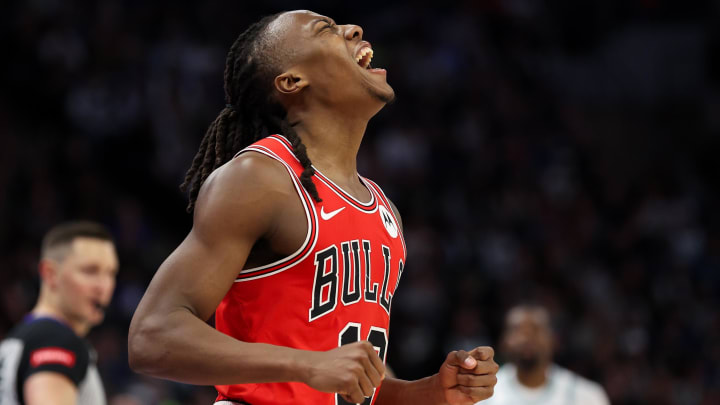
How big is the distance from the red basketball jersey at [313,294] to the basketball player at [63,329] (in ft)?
6.12

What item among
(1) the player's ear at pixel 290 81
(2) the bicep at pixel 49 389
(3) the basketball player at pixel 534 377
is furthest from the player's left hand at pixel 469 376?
(3) the basketball player at pixel 534 377

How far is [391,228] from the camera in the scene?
2867 mm

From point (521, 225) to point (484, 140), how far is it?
4.30 ft

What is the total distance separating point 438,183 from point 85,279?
623 centimetres

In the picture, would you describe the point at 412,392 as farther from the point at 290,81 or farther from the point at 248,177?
the point at 290,81

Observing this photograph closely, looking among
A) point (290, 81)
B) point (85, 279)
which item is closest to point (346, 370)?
point (290, 81)

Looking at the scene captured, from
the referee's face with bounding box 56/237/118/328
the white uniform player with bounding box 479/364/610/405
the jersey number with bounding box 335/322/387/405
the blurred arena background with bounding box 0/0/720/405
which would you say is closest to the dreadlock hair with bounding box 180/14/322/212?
the jersey number with bounding box 335/322/387/405

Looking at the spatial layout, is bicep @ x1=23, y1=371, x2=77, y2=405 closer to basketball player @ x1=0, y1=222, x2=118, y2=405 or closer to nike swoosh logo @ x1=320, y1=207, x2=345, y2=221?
basketball player @ x1=0, y1=222, x2=118, y2=405

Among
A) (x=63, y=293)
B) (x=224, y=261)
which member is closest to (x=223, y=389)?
(x=224, y=261)

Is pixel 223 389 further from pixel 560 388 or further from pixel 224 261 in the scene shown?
pixel 560 388

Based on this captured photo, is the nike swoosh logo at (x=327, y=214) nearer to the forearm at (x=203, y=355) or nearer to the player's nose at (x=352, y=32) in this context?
the forearm at (x=203, y=355)

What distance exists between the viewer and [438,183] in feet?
34.1

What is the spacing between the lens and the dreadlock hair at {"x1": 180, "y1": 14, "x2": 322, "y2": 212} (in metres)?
2.85

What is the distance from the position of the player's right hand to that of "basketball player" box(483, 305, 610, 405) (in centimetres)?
427
